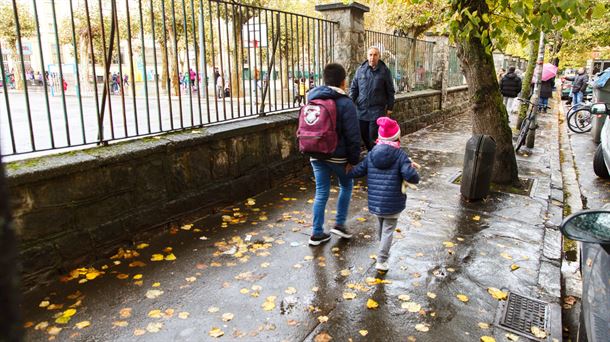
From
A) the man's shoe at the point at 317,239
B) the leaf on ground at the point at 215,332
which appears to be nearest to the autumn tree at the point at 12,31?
the leaf on ground at the point at 215,332

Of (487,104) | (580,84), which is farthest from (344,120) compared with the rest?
(580,84)

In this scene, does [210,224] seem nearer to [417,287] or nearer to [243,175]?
[243,175]

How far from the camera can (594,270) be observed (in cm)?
245

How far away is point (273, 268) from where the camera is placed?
4098mm

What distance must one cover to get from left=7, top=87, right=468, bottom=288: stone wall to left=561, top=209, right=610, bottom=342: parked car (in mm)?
3632

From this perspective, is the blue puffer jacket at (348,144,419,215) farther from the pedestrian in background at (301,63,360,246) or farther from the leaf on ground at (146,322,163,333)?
the leaf on ground at (146,322,163,333)

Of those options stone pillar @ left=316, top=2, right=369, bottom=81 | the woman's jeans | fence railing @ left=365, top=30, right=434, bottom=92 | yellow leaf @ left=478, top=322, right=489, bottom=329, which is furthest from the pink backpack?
fence railing @ left=365, top=30, right=434, bottom=92

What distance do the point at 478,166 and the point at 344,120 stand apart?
2575 mm

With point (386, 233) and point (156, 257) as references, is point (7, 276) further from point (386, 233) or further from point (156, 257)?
point (156, 257)

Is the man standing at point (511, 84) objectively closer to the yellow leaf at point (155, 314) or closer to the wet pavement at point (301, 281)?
the wet pavement at point (301, 281)

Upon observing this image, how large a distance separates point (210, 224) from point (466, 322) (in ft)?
9.62

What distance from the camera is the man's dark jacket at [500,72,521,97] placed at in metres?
13.6

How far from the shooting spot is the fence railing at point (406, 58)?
1059 centimetres

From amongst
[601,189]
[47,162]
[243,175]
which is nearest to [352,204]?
[243,175]
